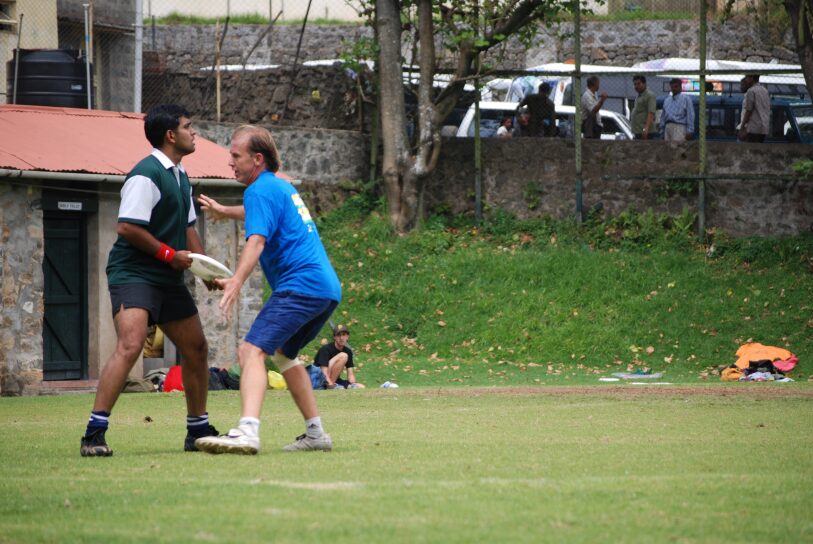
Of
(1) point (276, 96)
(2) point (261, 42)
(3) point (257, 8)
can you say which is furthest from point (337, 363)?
(2) point (261, 42)

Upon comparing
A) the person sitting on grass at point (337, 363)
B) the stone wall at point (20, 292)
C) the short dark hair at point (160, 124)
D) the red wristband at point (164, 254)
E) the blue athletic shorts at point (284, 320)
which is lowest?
the person sitting on grass at point (337, 363)

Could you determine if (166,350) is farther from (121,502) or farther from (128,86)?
(121,502)

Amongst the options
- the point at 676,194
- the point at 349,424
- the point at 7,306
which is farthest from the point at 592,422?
the point at 676,194

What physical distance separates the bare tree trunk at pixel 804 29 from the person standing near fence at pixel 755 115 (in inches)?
231

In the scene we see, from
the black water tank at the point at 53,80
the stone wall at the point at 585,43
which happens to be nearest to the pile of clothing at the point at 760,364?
the black water tank at the point at 53,80

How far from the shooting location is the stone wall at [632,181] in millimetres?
24672

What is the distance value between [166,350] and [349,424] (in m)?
9.60

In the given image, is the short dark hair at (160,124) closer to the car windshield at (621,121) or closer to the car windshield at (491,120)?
the car windshield at (491,120)

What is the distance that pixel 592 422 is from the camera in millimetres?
10594

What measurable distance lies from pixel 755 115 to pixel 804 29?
23.7 ft

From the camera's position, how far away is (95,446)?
7984 mm

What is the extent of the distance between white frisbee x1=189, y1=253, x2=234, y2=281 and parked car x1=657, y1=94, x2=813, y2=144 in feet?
61.1

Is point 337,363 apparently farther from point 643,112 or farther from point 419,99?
point 643,112

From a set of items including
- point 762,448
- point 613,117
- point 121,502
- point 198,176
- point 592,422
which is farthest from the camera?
point 613,117
